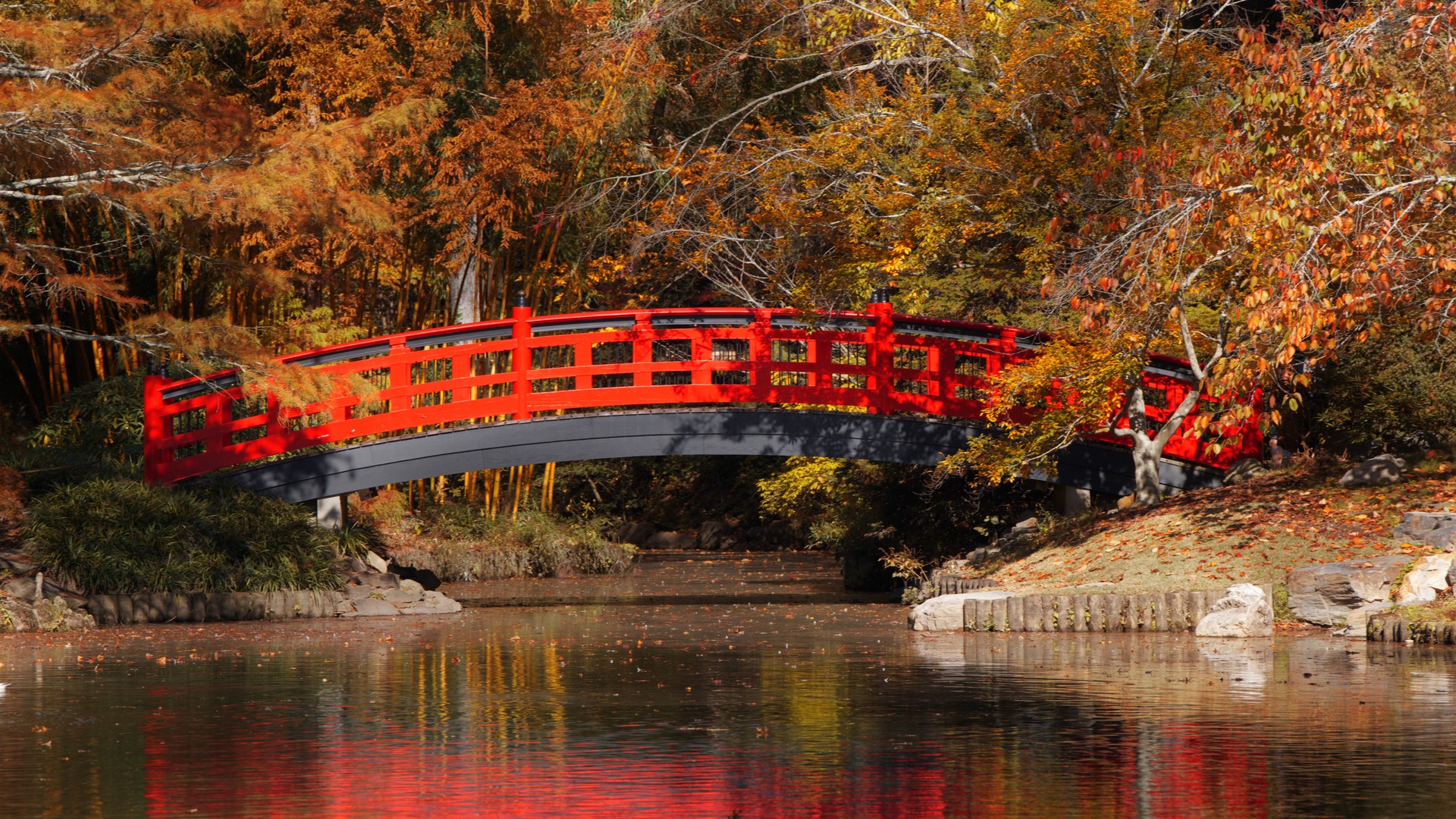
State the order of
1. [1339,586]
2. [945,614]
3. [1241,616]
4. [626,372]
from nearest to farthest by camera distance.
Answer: [1241,616] → [1339,586] → [945,614] → [626,372]

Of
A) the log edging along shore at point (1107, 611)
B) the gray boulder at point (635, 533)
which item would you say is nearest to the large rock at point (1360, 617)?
the log edging along shore at point (1107, 611)

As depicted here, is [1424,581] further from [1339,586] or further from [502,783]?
[502,783]

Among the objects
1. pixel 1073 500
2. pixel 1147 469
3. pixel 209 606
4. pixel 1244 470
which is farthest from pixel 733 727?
pixel 1073 500

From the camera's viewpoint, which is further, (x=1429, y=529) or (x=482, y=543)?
(x=482, y=543)

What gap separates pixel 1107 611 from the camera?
44.7 ft

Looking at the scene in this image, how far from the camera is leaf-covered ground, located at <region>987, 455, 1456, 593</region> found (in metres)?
14.1

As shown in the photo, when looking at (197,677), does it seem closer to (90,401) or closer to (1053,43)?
(90,401)

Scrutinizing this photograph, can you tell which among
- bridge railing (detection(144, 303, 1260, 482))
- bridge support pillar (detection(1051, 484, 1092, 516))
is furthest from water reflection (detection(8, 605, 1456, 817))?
bridge support pillar (detection(1051, 484, 1092, 516))

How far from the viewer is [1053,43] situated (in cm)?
1689

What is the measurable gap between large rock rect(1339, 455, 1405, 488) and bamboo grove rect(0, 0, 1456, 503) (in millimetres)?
1230

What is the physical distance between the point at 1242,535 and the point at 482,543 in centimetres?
1184

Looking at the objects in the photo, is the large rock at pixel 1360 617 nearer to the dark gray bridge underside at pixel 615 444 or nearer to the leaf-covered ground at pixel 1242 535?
the leaf-covered ground at pixel 1242 535

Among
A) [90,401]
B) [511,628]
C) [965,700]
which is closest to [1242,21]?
[511,628]

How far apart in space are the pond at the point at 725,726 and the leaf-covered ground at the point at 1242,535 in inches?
60.2
